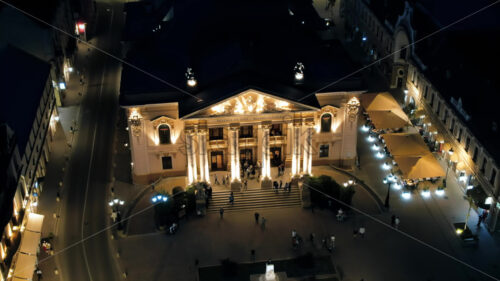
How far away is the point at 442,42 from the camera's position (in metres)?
93.8

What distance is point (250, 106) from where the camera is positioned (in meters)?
79.8

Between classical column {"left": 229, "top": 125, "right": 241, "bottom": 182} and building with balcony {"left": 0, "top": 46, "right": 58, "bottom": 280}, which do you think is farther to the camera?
classical column {"left": 229, "top": 125, "right": 241, "bottom": 182}

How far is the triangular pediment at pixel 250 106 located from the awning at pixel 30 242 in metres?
20.7

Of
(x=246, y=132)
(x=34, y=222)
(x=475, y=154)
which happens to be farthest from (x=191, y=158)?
(x=475, y=154)

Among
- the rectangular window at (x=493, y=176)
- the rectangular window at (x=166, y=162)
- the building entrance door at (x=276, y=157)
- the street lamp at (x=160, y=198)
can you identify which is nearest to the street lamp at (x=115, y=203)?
the street lamp at (x=160, y=198)

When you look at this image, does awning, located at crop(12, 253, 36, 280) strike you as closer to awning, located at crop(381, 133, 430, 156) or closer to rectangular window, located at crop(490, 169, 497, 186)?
awning, located at crop(381, 133, 430, 156)

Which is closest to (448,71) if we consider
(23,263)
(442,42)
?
(442,42)

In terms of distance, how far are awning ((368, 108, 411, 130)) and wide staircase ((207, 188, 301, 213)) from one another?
16796 millimetres

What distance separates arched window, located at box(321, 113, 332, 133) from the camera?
86.1 meters

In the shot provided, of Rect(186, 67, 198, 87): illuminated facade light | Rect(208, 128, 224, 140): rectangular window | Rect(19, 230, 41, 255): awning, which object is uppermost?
Rect(186, 67, 198, 87): illuminated facade light

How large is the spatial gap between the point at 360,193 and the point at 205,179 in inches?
747

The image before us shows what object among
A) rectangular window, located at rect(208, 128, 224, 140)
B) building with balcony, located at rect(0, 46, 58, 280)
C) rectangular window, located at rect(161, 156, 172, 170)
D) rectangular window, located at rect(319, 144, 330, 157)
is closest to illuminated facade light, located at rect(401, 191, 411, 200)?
rectangular window, located at rect(319, 144, 330, 157)

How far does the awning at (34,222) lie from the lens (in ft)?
244

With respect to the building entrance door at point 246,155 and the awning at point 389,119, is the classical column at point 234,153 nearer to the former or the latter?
the building entrance door at point 246,155
